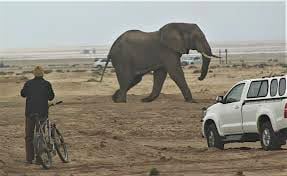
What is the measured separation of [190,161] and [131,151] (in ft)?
8.70

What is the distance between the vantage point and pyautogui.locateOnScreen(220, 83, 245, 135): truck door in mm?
19359

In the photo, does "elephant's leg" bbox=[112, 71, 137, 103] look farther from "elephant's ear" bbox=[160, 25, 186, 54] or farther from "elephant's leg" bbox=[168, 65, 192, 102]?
"elephant's ear" bbox=[160, 25, 186, 54]

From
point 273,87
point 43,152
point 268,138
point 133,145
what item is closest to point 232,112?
point 268,138

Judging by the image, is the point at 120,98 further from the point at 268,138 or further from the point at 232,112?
the point at 268,138

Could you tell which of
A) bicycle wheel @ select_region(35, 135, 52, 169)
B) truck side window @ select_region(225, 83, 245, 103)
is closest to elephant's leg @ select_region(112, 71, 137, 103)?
truck side window @ select_region(225, 83, 245, 103)

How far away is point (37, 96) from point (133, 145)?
13.3 ft

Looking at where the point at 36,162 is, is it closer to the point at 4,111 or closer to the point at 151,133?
the point at 151,133

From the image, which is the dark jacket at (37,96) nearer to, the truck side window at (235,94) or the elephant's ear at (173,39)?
the truck side window at (235,94)

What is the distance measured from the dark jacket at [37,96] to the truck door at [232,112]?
4509 millimetres

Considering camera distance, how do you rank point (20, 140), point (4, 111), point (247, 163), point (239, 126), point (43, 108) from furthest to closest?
point (4, 111)
point (20, 140)
point (239, 126)
point (43, 108)
point (247, 163)

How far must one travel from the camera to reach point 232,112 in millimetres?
19531

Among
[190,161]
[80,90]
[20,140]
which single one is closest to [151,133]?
[20,140]

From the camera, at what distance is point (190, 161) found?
56.4 feet

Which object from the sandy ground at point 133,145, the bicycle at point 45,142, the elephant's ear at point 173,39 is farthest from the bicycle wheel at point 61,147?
the elephant's ear at point 173,39
